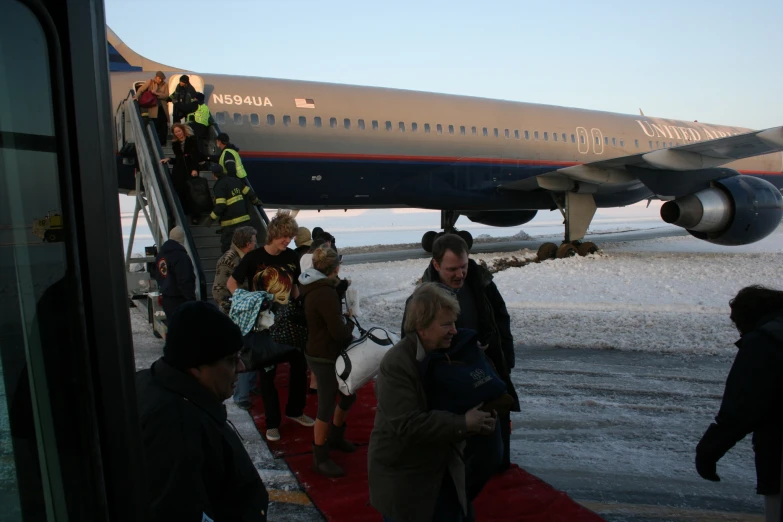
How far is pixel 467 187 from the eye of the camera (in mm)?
16453

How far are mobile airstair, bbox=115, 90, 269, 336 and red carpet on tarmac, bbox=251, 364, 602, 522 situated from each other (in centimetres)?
269

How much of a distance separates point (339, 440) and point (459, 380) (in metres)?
2.39


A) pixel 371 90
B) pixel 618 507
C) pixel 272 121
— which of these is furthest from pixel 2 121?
pixel 371 90

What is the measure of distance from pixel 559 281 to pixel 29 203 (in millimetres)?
10257

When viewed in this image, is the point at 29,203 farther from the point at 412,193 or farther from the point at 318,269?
the point at 412,193

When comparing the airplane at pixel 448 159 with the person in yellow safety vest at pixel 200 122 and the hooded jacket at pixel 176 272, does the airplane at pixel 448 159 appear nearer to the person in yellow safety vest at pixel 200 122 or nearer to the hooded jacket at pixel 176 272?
the person in yellow safety vest at pixel 200 122

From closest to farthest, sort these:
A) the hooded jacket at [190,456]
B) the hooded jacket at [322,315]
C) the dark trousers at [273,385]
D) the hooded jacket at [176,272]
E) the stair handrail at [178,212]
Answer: the hooded jacket at [190,456]
the hooded jacket at [322,315]
the dark trousers at [273,385]
the hooded jacket at [176,272]
the stair handrail at [178,212]

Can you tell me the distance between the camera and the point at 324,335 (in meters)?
4.45

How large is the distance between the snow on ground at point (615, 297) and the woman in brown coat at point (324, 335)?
4.30 m

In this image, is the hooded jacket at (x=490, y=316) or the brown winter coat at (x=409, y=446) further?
the hooded jacket at (x=490, y=316)

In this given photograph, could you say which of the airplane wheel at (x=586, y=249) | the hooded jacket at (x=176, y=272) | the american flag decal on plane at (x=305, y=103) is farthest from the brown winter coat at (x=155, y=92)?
the airplane wheel at (x=586, y=249)

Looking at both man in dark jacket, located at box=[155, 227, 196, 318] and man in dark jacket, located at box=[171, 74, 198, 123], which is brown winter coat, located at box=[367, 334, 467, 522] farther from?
man in dark jacket, located at box=[171, 74, 198, 123]

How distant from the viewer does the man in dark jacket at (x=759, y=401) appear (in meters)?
2.66

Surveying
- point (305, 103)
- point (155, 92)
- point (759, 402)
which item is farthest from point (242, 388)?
point (305, 103)
